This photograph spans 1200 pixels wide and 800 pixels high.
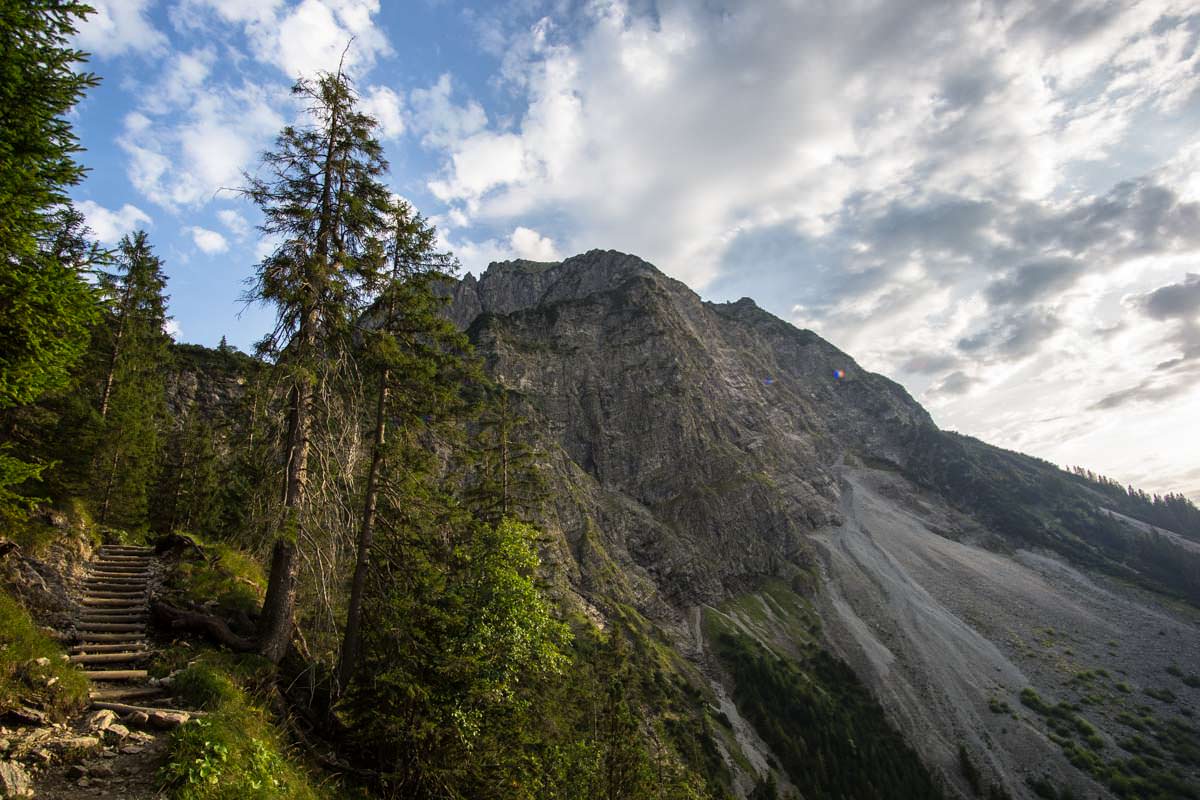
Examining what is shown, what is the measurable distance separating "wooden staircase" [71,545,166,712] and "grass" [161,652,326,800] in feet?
2.99

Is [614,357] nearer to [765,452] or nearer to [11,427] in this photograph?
[765,452]

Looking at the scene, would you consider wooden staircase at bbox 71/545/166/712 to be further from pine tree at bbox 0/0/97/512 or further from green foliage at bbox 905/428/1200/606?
green foliage at bbox 905/428/1200/606

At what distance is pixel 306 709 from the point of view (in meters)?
12.3

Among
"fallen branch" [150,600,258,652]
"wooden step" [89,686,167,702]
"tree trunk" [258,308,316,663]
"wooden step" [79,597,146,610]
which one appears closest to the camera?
"wooden step" [89,686,167,702]

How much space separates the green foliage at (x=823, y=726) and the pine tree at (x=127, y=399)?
88849 millimetres

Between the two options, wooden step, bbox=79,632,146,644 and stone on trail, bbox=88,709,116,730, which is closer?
stone on trail, bbox=88,709,116,730

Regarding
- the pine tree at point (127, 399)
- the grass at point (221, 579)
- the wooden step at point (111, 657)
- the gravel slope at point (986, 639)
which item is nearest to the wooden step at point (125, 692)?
the wooden step at point (111, 657)

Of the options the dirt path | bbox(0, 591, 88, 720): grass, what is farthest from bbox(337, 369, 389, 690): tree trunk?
bbox(0, 591, 88, 720): grass

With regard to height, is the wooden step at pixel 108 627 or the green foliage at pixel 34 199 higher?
the green foliage at pixel 34 199

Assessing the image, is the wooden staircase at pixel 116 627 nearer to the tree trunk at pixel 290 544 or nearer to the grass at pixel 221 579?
the grass at pixel 221 579

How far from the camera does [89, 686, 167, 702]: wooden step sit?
9548 mm

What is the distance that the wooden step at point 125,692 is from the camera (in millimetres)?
9548

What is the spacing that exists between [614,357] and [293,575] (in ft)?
516

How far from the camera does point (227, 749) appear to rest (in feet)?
26.3
